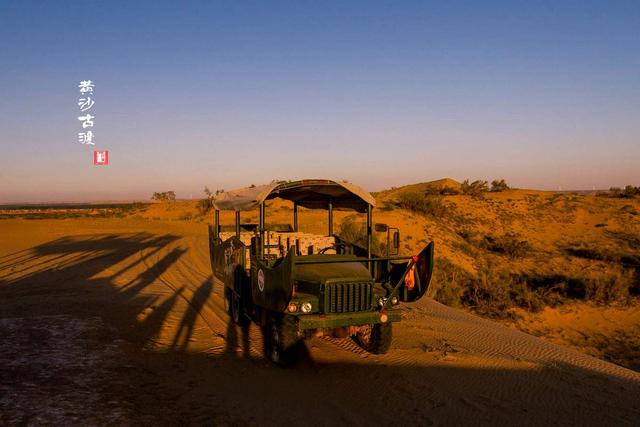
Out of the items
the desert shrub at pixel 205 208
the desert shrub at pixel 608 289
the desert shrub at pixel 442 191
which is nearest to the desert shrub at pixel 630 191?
the desert shrub at pixel 442 191

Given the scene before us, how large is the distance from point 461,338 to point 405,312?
225 centimetres

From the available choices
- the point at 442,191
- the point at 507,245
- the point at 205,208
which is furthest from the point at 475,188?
the point at 205,208

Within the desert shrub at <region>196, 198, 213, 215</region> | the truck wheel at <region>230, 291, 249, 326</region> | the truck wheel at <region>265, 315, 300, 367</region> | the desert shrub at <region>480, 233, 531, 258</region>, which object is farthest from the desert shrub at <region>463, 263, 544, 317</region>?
the desert shrub at <region>196, 198, 213, 215</region>

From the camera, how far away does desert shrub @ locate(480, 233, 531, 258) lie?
22562mm

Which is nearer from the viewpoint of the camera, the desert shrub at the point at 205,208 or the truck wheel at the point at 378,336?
the truck wheel at the point at 378,336

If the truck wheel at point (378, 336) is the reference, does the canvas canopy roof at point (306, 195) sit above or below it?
above

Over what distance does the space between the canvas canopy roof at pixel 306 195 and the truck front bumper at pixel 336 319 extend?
7.47 feet

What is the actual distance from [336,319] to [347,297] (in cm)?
39

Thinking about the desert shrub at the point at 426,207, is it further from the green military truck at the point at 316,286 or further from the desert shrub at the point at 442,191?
the green military truck at the point at 316,286

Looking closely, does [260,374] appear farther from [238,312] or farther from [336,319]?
[238,312]

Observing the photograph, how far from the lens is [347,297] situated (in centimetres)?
690

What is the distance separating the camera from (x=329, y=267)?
782 centimetres

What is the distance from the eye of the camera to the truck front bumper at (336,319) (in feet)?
21.6

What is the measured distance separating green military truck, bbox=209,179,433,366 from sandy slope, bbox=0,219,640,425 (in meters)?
0.52
